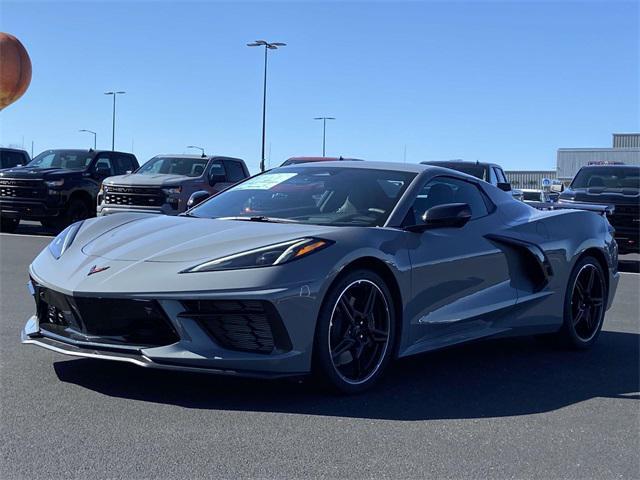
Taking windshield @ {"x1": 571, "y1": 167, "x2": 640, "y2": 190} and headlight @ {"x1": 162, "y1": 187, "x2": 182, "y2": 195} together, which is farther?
headlight @ {"x1": 162, "y1": 187, "x2": 182, "y2": 195}

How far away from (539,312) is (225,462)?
10.4ft

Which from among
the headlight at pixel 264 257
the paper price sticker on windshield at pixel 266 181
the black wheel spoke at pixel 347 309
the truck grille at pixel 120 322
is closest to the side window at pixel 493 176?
the paper price sticker on windshield at pixel 266 181

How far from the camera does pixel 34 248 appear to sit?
1339cm

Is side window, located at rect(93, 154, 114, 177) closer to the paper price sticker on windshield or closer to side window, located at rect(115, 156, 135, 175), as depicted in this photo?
side window, located at rect(115, 156, 135, 175)

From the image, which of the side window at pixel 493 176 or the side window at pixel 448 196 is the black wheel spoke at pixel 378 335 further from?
the side window at pixel 493 176

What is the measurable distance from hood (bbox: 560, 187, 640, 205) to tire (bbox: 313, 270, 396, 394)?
1058cm

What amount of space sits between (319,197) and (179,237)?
107 cm

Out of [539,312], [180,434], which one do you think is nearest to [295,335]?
[180,434]

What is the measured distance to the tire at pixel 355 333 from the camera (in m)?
4.44

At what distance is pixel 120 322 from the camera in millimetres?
4293

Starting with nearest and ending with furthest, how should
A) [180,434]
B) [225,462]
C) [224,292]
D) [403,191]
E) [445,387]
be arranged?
[225,462] → [180,434] → [224,292] → [445,387] → [403,191]

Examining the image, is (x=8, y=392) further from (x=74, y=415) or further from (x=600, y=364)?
(x=600, y=364)

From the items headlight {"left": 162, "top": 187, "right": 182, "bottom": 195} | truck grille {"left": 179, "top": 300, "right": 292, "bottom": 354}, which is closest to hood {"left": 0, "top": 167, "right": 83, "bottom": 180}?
headlight {"left": 162, "top": 187, "right": 182, "bottom": 195}

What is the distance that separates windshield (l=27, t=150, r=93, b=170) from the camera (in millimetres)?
18531
